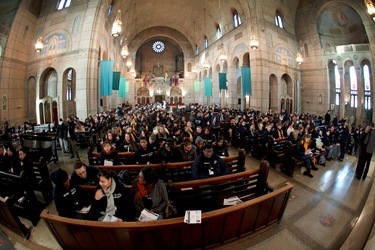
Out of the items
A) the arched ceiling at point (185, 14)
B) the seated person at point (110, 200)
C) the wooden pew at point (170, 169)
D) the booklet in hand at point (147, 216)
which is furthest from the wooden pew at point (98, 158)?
the arched ceiling at point (185, 14)

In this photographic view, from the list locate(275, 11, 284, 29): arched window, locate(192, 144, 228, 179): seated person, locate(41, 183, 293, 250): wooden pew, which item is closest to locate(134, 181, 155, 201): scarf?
locate(41, 183, 293, 250): wooden pew

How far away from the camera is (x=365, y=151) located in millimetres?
4984

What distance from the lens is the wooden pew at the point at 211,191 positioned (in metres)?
2.90

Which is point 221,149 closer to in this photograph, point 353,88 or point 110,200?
point 110,200

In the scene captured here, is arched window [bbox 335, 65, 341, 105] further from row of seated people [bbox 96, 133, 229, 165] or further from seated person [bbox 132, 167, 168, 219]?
seated person [bbox 132, 167, 168, 219]

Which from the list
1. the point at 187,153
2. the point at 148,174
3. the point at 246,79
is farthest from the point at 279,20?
the point at 148,174

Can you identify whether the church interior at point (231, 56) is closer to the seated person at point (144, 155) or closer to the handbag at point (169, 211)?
the seated person at point (144, 155)

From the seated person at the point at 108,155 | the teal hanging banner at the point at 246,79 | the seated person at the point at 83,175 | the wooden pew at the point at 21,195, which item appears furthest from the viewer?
the teal hanging banner at the point at 246,79

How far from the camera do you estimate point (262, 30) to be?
15875mm

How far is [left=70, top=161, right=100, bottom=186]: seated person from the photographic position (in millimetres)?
3031

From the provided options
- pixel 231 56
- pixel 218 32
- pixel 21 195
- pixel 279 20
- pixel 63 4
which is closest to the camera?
pixel 21 195

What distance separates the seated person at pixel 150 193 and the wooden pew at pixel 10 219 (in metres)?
1.93

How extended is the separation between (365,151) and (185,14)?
28.3 meters

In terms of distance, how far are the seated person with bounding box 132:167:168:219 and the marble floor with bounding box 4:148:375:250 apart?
1.27 m
